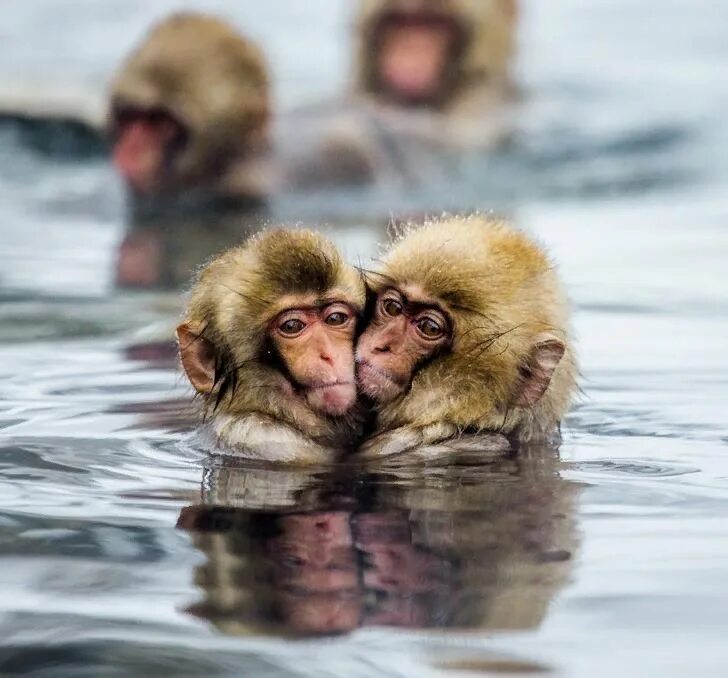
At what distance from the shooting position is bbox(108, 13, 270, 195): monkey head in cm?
1119

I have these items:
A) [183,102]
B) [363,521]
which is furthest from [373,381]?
[183,102]

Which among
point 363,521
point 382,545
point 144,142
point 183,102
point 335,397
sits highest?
point 183,102

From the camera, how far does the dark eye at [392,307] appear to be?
17.5ft

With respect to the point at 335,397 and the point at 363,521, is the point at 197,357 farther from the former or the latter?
the point at 363,521

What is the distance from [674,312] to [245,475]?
3.02 m

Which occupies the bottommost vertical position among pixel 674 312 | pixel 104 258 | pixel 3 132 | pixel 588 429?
pixel 588 429

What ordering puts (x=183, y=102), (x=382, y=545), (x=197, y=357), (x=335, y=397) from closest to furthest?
(x=382, y=545)
(x=335, y=397)
(x=197, y=357)
(x=183, y=102)

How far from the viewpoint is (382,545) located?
417 centimetres

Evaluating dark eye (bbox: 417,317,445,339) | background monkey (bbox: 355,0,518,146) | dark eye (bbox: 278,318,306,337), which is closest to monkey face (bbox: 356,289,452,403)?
dark eye (bbox: 417,317,445,339)

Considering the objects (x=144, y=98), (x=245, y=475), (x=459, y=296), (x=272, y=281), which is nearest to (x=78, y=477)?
(x=245, y=475)

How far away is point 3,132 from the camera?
13.0 m

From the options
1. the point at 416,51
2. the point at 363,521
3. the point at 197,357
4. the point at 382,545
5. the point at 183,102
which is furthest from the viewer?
the point at 416,51

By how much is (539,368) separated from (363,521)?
1.04m

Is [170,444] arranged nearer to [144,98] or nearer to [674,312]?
[674,312]
